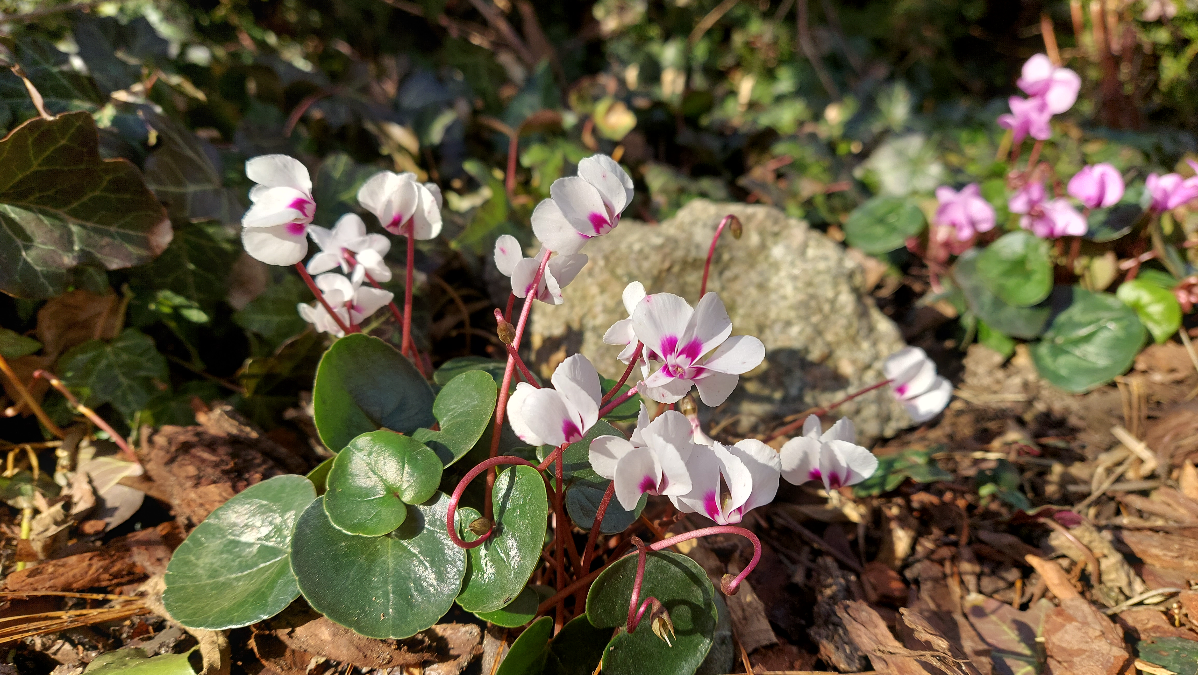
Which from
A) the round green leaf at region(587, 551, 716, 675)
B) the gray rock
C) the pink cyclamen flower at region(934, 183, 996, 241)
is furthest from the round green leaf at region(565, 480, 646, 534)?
the pink cyclamen flower at region(934, 183, 996, 241)

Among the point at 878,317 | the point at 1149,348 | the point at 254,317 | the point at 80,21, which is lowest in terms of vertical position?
the point at 1149,348

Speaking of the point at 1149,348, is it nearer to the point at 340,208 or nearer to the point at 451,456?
the point at 451,456

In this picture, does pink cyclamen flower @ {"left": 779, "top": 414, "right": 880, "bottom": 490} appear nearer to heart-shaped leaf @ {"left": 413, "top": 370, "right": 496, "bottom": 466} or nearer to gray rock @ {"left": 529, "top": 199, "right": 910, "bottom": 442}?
heart-shaped leaf @ {"left": 413, "top": 370, "right": 496, "bottom": 466}

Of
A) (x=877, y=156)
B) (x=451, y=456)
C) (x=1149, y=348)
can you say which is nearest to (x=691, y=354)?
(x=451, y=456)

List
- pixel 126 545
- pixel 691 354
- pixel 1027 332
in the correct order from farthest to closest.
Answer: pixel 1027 332 → pixel 126 545 → pixel 691 354

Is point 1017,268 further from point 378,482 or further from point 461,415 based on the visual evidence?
point 378,482

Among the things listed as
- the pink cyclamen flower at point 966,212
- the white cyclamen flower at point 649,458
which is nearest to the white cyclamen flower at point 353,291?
the white cyclamen flower at point 649,458

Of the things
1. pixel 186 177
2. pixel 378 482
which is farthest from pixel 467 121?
pixel 378 482
